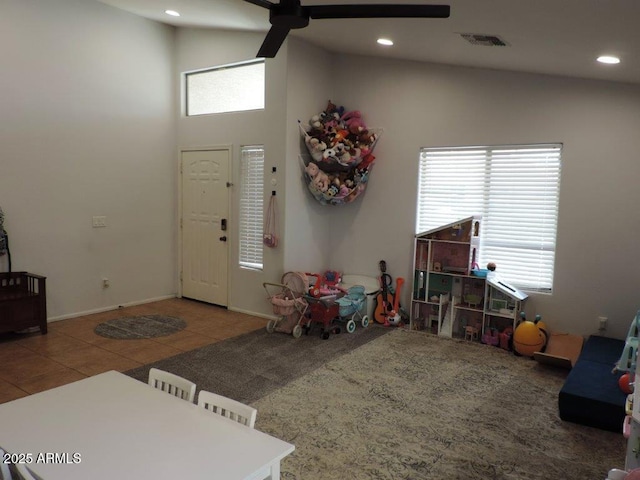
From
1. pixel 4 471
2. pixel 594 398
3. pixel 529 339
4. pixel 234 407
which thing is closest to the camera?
pixel 4 471

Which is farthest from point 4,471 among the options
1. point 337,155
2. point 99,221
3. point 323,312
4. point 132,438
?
point 99,221

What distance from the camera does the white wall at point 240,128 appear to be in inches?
217

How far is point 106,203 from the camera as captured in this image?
232 inches

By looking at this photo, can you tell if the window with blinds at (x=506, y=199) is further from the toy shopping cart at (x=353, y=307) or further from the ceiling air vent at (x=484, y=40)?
the ceiling air vent at (x=484, y=40)

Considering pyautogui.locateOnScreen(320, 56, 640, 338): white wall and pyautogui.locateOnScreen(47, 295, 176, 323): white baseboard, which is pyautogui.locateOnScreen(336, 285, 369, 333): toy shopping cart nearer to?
pyautogui.locateOnScreen(320, 56, 640, 338): white wall

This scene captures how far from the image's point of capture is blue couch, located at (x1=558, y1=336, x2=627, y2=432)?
10.5ft

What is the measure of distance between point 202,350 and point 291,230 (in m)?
1.76

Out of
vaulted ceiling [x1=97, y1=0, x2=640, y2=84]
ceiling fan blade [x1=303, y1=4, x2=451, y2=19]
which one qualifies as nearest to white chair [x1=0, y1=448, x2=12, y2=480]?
ceiling fan blade [x1=303, y1=4, x2=451, y2=19]

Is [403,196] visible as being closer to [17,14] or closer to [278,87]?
[278,87]

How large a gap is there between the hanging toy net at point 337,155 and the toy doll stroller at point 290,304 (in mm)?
1069

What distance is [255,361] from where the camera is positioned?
4402 mm

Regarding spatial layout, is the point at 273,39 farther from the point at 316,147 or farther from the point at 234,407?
the point at 316,147

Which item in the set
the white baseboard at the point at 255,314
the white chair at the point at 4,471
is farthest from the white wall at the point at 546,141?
the white chair at the point at 4,471

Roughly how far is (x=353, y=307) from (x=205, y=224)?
93.4 inches
